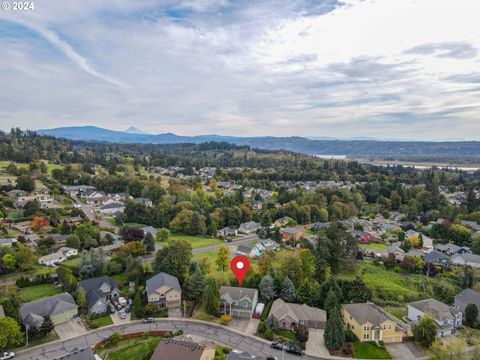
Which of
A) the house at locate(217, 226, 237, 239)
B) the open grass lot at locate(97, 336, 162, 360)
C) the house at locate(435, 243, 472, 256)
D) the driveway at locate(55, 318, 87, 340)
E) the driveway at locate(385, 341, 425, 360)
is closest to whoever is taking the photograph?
the open grass lot at locate(97, 336, 162, 360)

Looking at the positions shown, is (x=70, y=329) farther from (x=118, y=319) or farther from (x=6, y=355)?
(x=6, y=355)

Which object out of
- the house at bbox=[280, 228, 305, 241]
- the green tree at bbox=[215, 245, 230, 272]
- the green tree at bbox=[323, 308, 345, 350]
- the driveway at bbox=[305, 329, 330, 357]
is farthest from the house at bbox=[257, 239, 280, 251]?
the green tree at bbox=[323, 308, 345, 350]

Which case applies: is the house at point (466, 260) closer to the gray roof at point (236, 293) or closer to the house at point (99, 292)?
the gray roof at point (236, 293)

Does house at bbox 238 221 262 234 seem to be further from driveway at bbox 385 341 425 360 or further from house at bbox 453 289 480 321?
driveway at bbox 385 341 425 360

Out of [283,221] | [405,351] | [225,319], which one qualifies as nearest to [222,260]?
[225,319]

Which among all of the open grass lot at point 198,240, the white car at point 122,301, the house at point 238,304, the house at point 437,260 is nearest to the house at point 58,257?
the white car at point 122,301
